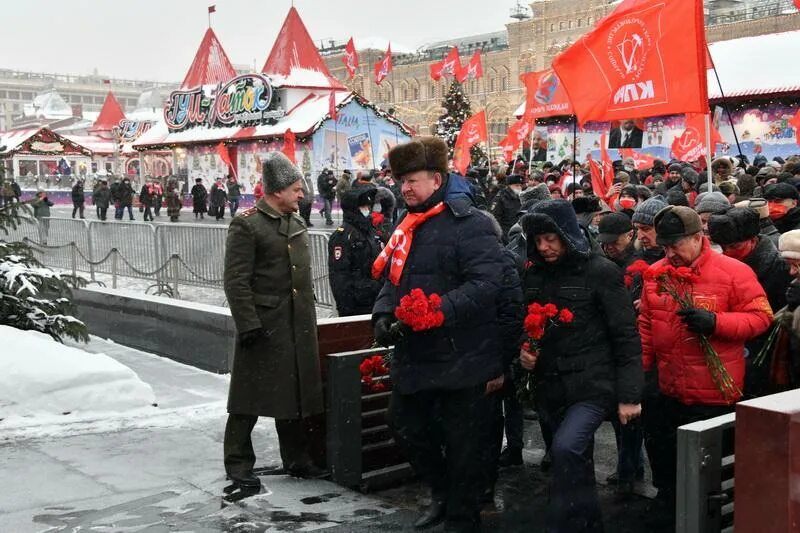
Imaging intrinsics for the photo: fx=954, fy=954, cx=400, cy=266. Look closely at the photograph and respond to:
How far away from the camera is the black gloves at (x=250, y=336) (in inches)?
218

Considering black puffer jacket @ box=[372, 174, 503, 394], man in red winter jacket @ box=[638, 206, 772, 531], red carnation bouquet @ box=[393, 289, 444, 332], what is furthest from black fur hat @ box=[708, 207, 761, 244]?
red carnation bouquet @ box=[393, 289, 444, 332]

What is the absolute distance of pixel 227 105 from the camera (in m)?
39.5

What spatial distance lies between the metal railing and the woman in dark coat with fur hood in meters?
0.79

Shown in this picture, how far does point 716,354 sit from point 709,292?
0.30 meters

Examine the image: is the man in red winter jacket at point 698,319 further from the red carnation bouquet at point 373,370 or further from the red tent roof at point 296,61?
the red tent roof at point 296,61

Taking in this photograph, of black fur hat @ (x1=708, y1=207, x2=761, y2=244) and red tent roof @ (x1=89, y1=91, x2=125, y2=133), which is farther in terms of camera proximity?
red tent roof @ (x1=89, y1=91, x2=125, y2=133)

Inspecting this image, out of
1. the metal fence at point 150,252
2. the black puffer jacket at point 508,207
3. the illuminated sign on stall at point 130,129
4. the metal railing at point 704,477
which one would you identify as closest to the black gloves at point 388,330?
the metal railing at point 704,477

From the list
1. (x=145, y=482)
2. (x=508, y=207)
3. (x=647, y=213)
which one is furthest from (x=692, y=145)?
(x=145, y=482)

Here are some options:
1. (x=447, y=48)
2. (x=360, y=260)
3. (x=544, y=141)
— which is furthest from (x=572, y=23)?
(x=360, y=260)

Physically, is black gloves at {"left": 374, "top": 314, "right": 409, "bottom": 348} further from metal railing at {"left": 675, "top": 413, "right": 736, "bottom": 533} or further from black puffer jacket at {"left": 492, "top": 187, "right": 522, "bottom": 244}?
black puffer jacket at {"left": 492, "top": 187, "right": 522, "bottom": 244}

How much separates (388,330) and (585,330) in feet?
3.11

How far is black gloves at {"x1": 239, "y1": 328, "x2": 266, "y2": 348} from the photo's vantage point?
5.53 metres

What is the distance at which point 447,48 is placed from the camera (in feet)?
291

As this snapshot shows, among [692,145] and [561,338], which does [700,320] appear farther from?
[692,145]
